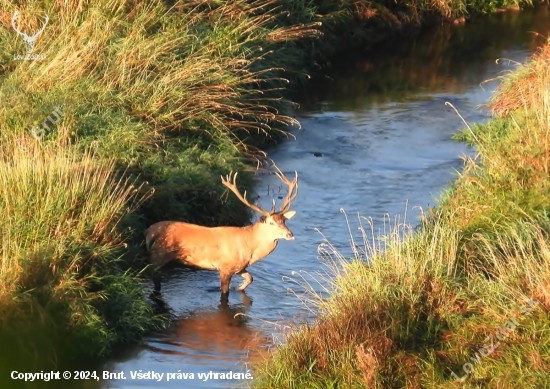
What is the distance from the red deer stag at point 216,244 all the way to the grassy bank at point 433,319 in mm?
1311

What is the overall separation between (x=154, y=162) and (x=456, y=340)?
4.73m

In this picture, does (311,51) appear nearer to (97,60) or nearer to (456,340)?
(97,60)

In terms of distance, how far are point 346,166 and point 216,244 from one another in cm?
525

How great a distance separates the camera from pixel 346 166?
48.1 feet

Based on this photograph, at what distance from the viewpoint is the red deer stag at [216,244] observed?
9.72 meters

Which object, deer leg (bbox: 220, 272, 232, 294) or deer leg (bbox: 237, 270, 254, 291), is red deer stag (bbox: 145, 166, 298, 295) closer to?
deer leg (bbox: 220, 272, 232, 294)

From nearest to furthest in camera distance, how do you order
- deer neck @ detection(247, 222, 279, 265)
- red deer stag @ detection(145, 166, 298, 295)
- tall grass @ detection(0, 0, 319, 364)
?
1. tall grass @ detection(0, 0, 319, 364)
2. red deer stag @ detection(145, 166, 298, 295)
3. deer neck @ detection(247, 222, 279, 265)

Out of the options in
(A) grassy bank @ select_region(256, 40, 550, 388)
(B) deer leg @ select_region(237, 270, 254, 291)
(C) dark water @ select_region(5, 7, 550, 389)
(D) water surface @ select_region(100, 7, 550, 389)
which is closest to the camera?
(A) grassy bank @ select_region(256, 40, 550, 388)

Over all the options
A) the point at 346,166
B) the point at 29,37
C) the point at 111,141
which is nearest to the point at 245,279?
the point at 111,141

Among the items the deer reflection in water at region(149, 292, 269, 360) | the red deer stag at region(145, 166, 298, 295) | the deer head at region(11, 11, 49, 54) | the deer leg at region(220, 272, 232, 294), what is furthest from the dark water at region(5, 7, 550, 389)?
the deer head at region(11, 11, 49, 54)

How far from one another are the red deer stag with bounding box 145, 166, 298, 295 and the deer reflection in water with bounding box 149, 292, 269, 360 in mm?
371

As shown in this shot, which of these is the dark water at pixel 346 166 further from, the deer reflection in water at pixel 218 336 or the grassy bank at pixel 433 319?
the grassy bank at pixel 433 319

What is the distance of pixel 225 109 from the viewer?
13070 millimetres

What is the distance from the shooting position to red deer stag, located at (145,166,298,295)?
31.9 feet
